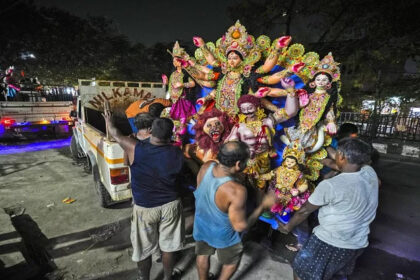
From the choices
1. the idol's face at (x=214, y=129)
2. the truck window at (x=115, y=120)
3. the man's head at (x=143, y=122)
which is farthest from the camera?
the truck window at (x=115, y=120)

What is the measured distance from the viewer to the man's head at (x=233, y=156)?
201 centimetres

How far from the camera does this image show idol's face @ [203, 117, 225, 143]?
3539 mm

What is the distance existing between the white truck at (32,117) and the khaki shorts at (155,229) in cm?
1106

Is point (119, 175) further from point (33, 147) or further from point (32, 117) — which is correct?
point (32, 117)

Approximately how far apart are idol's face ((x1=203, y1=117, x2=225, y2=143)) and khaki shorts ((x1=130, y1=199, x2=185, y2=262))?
1.23m

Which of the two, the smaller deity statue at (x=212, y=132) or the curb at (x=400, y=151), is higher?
the smaller deity statue at (x=212, y=132)

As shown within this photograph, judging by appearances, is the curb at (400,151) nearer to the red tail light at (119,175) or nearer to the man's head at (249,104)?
the man's head at (249,104)

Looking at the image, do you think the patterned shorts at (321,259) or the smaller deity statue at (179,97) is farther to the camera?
the smaller deity statue at (179,97)

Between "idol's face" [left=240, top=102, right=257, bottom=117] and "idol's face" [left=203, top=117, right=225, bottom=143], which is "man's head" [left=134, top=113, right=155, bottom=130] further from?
"idol's face" [left=240, top=102, right=257, bottom=117]

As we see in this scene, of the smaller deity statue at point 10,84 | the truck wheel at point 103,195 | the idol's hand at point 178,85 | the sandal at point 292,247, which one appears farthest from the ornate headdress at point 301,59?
the smaller deity statue at point 10,84

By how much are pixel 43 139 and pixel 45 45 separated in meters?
6.47

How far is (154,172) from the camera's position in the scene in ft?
8.10

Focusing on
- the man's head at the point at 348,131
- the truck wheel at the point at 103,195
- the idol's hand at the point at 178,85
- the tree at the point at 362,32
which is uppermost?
the tree at the point at 362,32

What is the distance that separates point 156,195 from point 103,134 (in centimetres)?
243
